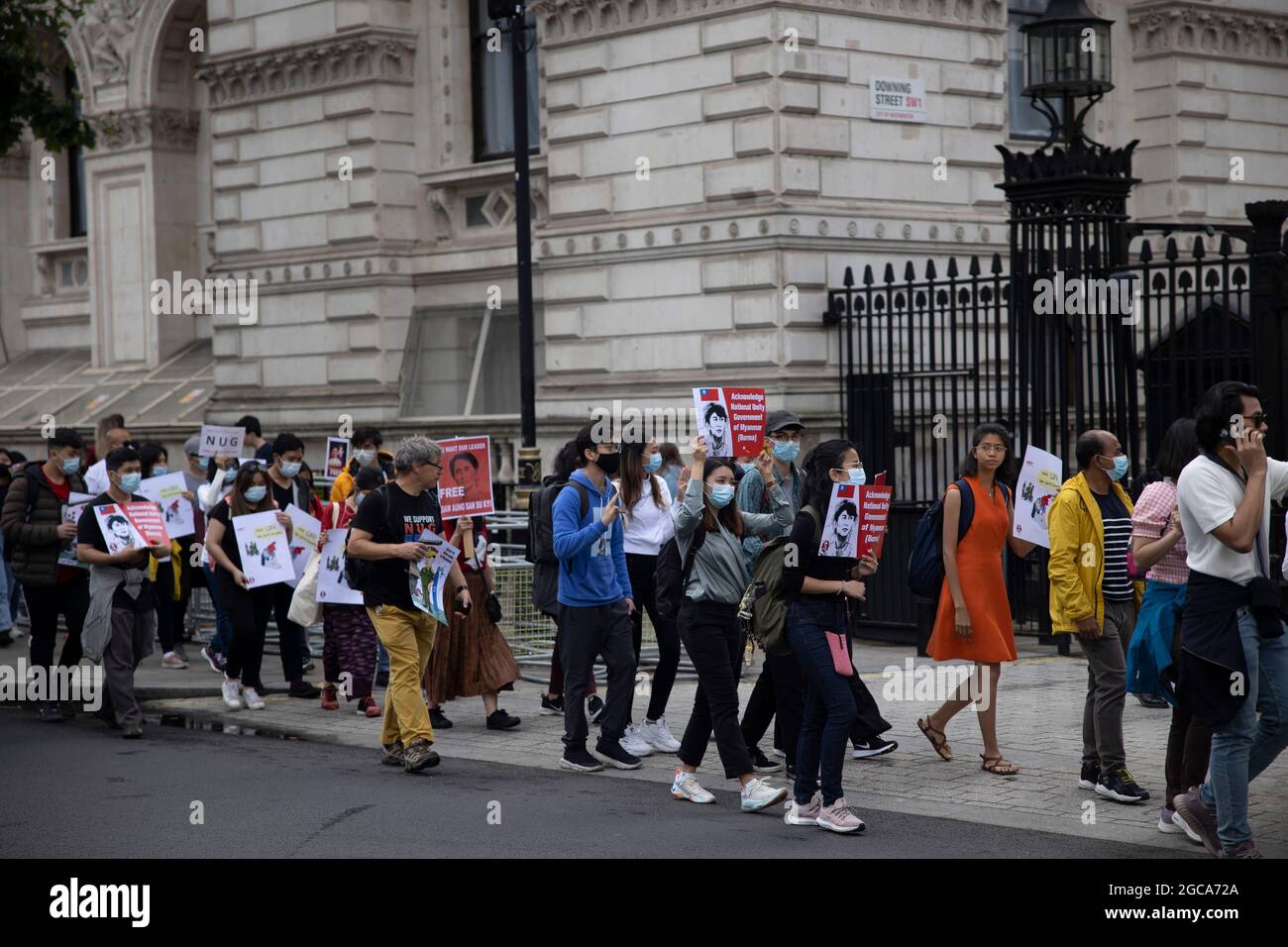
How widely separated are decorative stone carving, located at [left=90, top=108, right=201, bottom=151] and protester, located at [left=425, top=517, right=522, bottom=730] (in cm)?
1821

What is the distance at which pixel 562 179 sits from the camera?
784 inches

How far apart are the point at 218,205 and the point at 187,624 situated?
28.3ft

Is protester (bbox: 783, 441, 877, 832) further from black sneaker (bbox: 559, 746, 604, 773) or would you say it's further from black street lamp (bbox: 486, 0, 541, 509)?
black street lamp (bbox: 486, 0, 541, 509)

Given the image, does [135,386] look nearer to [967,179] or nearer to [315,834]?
[967,179]

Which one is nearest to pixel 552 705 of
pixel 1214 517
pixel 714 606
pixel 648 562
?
pixel 648 562

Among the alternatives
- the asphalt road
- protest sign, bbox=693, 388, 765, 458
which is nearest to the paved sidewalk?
the asphalt road

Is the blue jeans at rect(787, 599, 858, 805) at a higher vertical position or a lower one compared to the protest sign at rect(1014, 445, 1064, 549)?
lower

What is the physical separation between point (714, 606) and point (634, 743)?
76.3 inches

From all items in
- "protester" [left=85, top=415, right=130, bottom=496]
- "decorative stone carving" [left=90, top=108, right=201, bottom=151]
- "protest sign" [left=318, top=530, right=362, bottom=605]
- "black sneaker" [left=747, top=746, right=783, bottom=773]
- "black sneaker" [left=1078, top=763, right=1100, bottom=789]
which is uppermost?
"decorative stone carving" [left=90, top=108, right=201, bottom=151]

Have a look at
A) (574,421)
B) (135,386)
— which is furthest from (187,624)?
(135,386)

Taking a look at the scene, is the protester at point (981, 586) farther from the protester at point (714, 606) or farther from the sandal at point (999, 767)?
the protester at point (714, 606)

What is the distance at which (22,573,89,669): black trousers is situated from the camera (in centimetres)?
1300

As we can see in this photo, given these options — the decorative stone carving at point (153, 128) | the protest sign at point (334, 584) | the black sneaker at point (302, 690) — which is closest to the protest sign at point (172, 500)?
the black sneaker at point (302, 690)

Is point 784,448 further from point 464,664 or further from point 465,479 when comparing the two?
point 464,664
